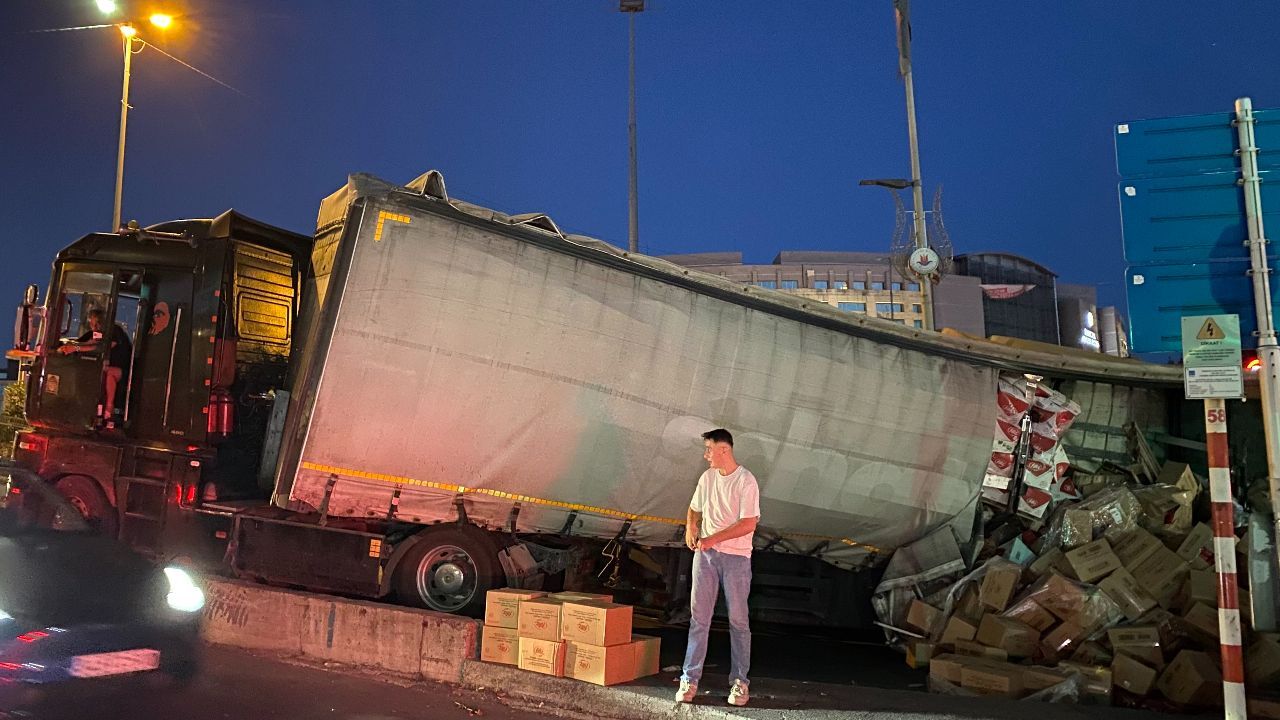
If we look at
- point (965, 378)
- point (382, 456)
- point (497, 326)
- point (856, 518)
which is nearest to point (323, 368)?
point (382, 456)

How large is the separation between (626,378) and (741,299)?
51.8 inches

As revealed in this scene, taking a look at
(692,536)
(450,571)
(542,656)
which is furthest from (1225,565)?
(450,571)

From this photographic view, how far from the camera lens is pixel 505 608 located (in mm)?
5707

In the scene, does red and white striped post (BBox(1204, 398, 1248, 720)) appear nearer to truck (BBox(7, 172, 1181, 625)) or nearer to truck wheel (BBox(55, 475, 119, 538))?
truck (BBox(7, 172, 1181, 625))

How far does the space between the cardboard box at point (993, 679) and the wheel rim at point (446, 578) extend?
3.95 m

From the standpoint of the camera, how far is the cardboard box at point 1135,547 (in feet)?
24.3

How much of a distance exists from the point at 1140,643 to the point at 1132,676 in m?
0.34

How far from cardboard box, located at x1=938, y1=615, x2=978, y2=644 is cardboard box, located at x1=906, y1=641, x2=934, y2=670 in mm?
127

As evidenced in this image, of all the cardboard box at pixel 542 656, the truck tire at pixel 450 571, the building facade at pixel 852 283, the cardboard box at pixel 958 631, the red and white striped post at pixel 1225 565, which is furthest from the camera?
the building facade at pixel 852 283

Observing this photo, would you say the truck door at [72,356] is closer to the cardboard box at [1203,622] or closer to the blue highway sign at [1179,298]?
the blue highway sign at [1179,298]

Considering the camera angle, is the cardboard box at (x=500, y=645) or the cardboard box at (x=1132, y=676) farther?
the cardboard box at (x=1132, y=676)

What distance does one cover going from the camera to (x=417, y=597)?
7066 millimetres

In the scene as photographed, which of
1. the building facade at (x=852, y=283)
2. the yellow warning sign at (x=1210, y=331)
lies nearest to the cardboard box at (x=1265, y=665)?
the yellow warning sign at (x=1210, y=331)

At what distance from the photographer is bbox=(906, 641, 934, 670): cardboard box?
7.10m
